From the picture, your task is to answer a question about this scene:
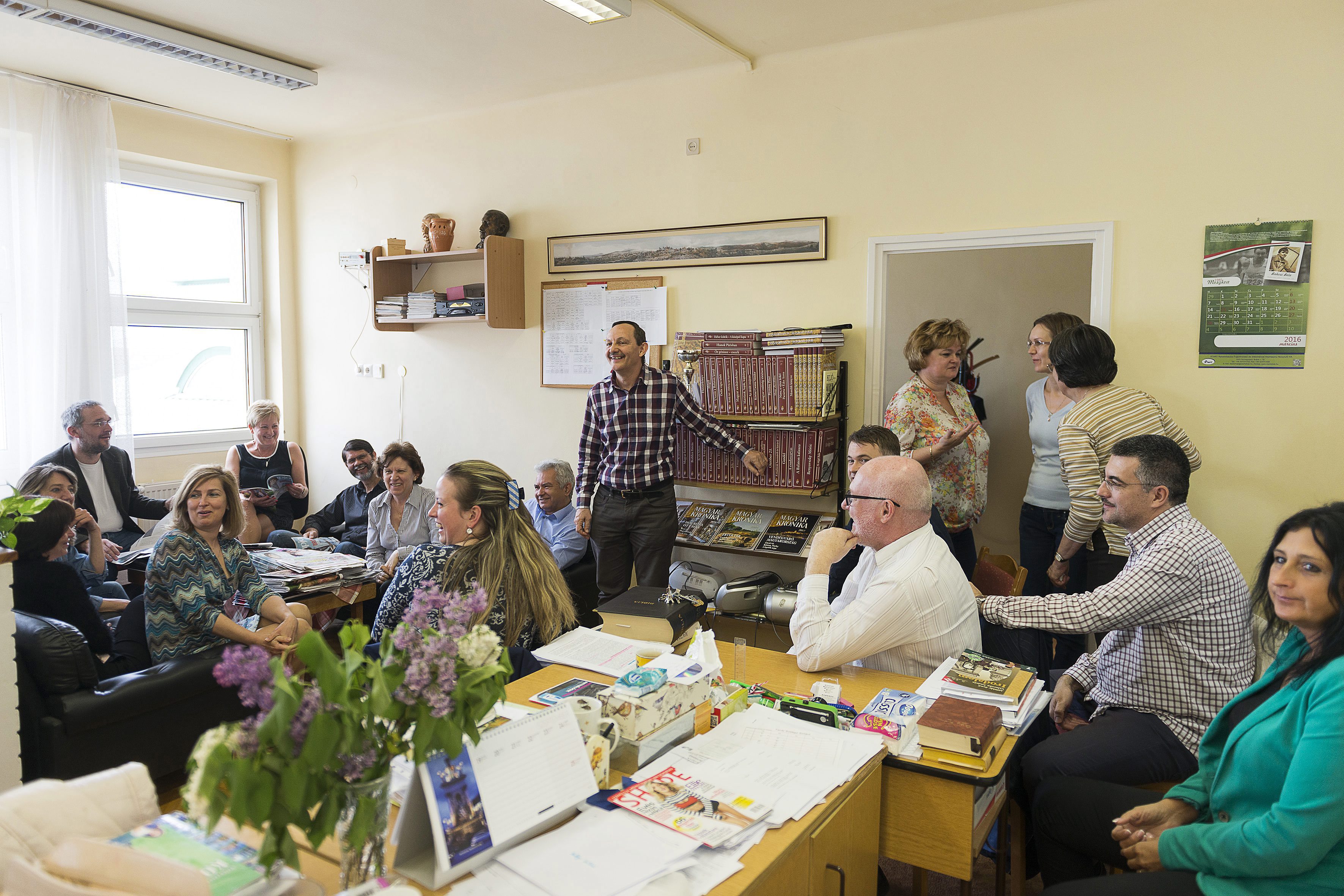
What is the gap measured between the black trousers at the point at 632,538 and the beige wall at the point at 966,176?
0.99 metres

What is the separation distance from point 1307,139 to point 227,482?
4493mm

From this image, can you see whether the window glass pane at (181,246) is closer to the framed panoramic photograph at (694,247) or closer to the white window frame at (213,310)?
the white window frame at (213,310)

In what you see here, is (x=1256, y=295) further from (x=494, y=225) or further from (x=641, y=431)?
(x=494, y=225)

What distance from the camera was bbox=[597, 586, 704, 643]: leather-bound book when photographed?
2559 mm

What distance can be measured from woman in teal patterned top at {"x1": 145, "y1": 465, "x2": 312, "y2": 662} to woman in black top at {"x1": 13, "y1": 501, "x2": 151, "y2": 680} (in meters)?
0.14

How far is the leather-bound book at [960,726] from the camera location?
1860 mm

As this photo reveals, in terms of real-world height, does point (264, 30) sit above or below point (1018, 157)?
above

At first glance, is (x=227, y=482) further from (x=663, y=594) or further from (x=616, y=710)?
(x=616, y=710)

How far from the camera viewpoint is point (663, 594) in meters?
2.79

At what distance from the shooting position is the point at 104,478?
16.1 feet

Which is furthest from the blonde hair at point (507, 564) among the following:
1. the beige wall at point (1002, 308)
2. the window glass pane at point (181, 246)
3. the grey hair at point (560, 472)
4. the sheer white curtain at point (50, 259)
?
the window glass pane at point (181, 246)

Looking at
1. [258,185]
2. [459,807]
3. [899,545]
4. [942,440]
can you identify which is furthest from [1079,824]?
[258,185]

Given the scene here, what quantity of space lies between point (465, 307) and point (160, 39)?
2.09 m

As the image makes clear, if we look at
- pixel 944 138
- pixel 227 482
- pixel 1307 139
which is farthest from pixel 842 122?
pixel 227 482
